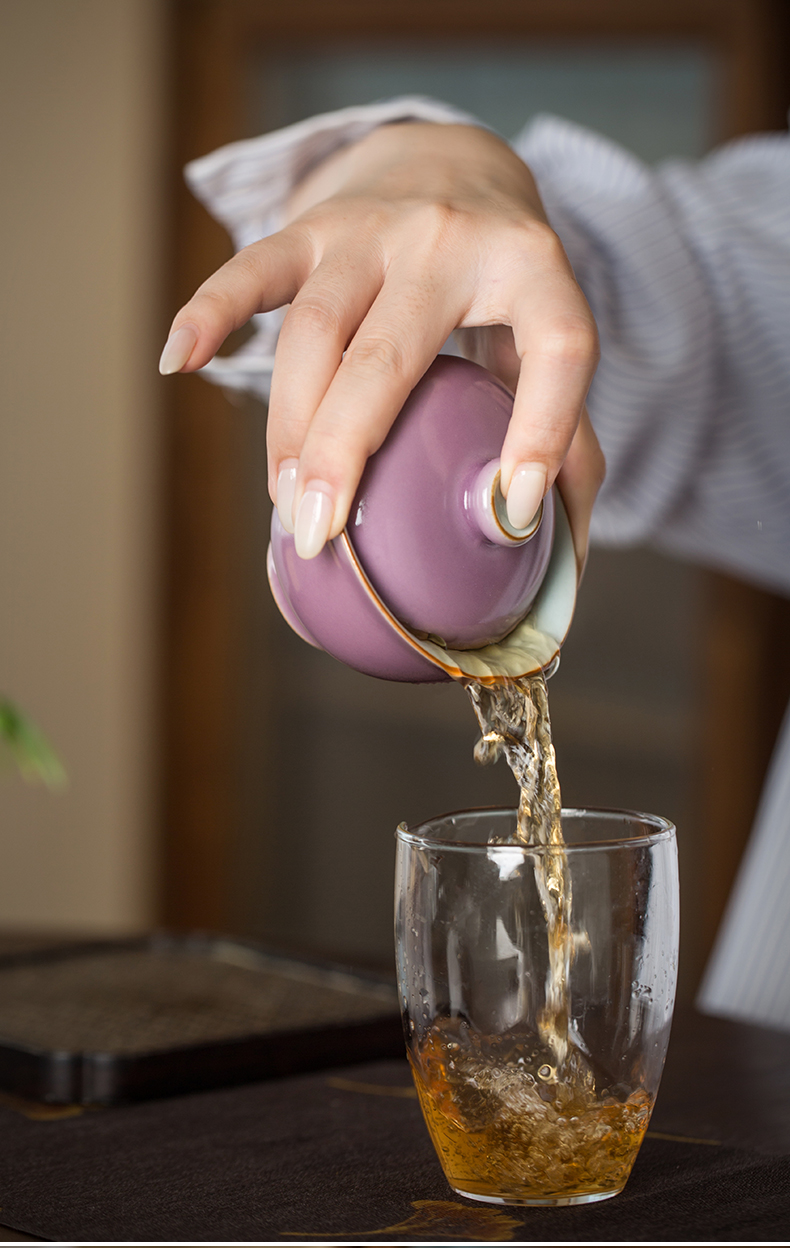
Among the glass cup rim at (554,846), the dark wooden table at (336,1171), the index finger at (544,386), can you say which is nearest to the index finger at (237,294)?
the index finger at (544,386)

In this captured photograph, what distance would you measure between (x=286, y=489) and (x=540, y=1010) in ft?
0.84

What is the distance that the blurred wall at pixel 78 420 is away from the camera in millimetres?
2758

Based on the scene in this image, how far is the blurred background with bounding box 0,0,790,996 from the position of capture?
2693 millimetres

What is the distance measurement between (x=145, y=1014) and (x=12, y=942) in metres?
0.31

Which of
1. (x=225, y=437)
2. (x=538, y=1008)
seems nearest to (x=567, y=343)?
(x=538, y=1008)

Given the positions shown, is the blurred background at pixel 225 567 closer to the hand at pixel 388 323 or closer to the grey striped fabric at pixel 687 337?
the grey striped fabric at pixel 687 337

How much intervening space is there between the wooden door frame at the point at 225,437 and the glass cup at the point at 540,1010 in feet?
6.99

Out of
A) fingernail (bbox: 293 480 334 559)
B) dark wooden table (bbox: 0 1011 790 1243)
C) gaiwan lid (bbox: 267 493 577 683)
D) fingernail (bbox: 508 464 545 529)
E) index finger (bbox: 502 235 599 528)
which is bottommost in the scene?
dark wooden table (bbox: 0 1011 790 1243)

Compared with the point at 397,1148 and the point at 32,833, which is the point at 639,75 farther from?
the point at 397,1148

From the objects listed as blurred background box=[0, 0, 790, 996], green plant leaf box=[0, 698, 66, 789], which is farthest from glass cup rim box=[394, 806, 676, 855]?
blurred background box=[0, 0, 790, 996]

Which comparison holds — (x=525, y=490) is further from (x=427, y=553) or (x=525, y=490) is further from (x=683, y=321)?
(x=683, y=321)

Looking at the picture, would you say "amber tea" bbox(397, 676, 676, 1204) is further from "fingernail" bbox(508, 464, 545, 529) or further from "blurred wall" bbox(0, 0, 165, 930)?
"blurred wall" bbox(0, 0, 165, 930)

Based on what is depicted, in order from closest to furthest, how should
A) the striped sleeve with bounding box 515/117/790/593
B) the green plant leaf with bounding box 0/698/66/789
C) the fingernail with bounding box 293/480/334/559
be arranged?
the fingernail with bounding box 293/480/334/559 < the green plant leaf with bounding box 0/698/66/789 < the striped sleeve with bounding box 515/117/790/593

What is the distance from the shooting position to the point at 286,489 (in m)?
0.59
